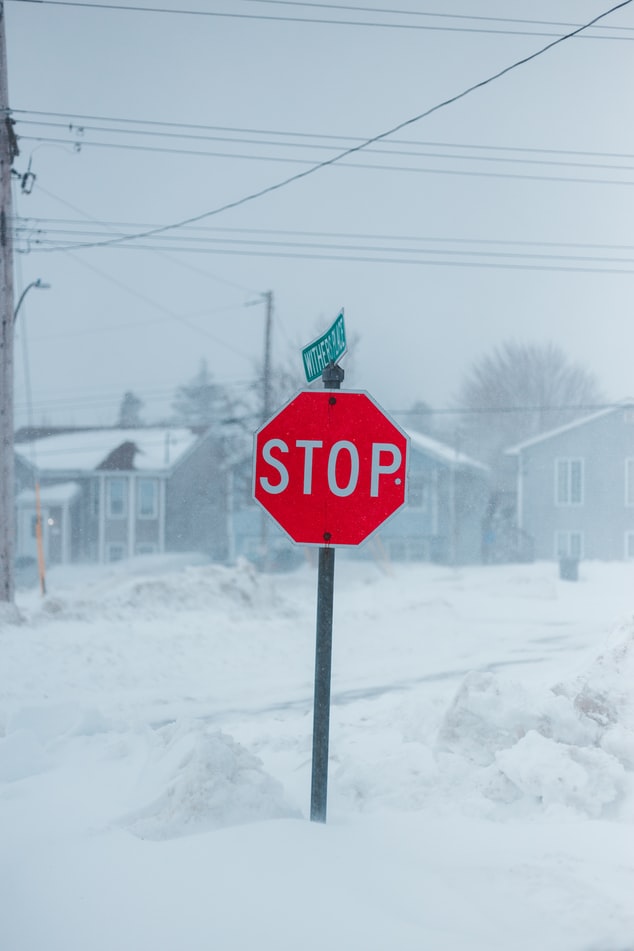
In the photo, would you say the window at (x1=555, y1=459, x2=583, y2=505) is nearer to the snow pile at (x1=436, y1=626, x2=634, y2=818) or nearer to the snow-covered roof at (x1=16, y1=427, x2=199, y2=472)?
the snow-covered roof at (x1=16, y1=427, x2=199, y2=472)

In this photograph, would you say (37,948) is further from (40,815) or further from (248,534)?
(248,534)

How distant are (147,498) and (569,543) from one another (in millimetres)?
19360

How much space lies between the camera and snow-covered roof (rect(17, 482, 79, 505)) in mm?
40406

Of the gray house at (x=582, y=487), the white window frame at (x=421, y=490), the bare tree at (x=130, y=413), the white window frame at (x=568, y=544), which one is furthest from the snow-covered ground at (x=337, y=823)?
the bare tree at (x=130, y=413)

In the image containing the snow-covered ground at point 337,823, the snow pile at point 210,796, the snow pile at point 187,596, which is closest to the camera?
the snow-covered ground at point 337,823

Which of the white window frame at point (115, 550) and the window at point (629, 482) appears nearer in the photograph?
the window at point (629, 482)

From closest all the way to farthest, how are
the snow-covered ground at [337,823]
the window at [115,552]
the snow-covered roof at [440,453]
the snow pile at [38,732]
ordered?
the snow-covered ground at [337,823]
the snow pile at [38,732]
the snow-covered roof at [440,453]
the window at [115,552]

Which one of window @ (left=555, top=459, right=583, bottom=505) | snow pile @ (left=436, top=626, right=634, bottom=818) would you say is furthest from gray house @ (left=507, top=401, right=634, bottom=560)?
snow pile @ (left=436, top=626, right=634, bottom=818)

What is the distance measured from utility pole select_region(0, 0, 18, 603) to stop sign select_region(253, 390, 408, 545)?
1082 cm

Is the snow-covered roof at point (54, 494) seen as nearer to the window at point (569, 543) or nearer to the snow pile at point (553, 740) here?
the window at point (569, 543)

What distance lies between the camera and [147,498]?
4159 cm

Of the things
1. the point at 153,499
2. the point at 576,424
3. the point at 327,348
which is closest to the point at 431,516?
the point at 576,424

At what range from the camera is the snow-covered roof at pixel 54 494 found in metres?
40.4

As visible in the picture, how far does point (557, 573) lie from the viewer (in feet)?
108
